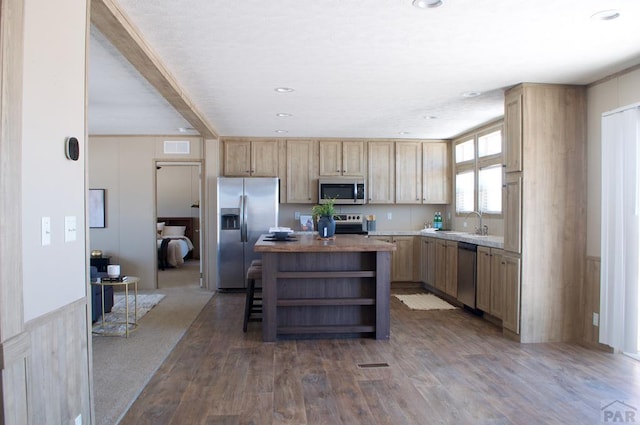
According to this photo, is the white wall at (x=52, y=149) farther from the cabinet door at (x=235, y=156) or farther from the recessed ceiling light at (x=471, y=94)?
the cabinet door at (x=235, y=156)

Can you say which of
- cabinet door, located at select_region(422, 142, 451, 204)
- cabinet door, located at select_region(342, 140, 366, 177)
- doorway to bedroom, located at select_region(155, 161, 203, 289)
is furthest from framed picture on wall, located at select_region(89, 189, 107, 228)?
cabinet door, located at select_region(422, 142, 451, 204)

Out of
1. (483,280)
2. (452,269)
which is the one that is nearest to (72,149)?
(483,280)

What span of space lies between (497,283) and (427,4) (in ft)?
10.2

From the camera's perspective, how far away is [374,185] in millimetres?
7066

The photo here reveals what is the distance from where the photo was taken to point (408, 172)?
7113 mm

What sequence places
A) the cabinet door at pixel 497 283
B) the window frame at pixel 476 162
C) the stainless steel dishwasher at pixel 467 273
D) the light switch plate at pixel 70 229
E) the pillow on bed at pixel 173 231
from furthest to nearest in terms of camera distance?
the pillow on bed at pixel 173 231, the window frame at pixel 476 162, the stainless steel dishwasher at pixel 467 273, the cabinet door at pixel 497 283, the light switch plate at pixel 70 229

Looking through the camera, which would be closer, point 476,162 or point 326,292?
point 326,292

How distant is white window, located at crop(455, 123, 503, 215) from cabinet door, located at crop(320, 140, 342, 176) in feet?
6.29

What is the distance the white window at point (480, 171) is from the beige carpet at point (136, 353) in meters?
4.13

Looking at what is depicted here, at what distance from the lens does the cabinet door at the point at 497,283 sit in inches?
175

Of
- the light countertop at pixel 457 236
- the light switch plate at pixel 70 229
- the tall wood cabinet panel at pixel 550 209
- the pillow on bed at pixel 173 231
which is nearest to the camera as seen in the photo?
the light switch plate at pixel 70 229

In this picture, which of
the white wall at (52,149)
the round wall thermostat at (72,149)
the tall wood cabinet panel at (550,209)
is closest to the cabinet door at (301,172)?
the tall wood cabinet panel at (550,209)

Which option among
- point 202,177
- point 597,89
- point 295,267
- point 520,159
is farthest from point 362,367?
point 202,177

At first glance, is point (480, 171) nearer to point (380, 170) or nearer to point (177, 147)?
point (380, 170)
